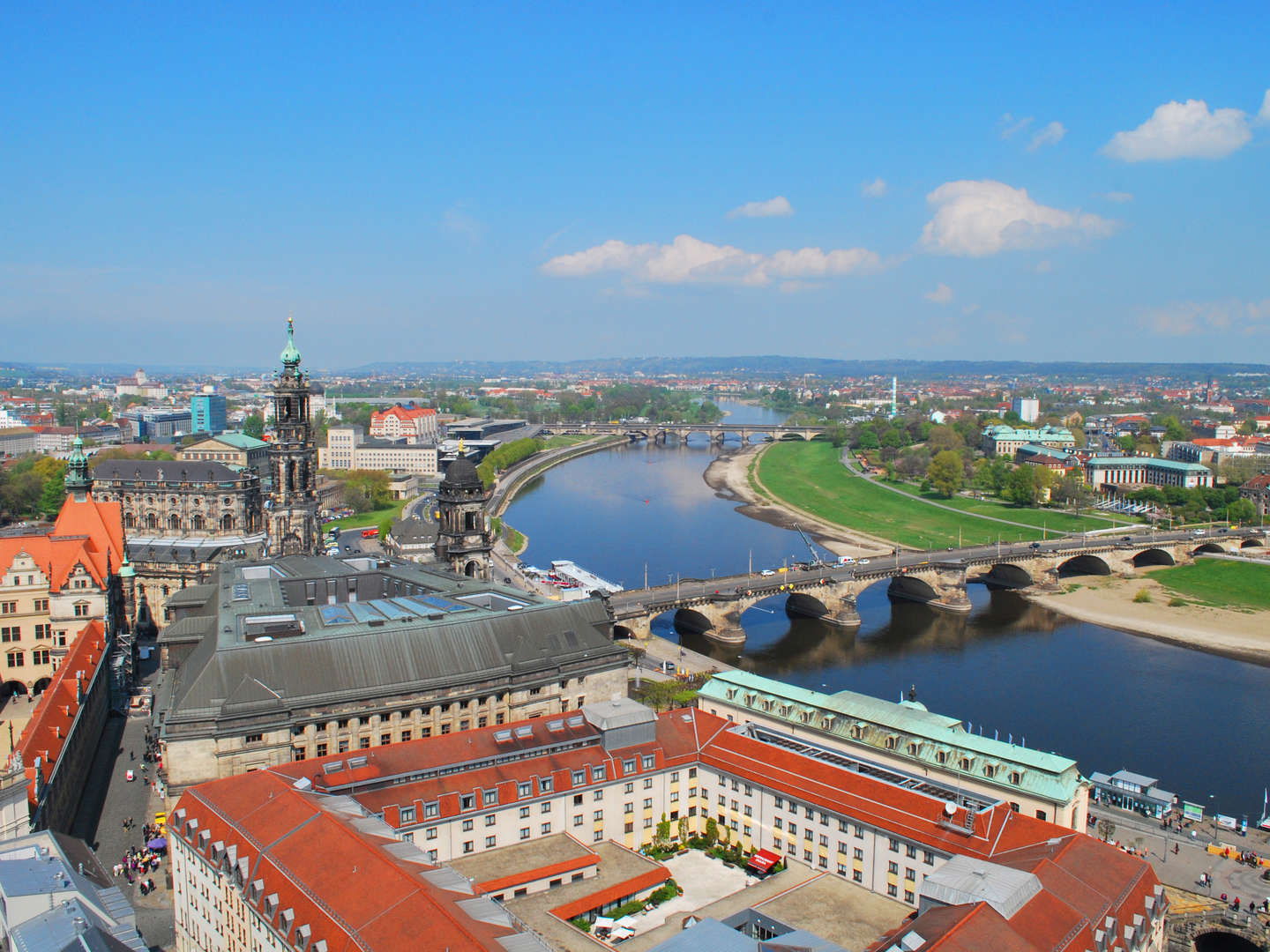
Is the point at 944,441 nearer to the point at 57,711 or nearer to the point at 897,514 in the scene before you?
the point at 897,514

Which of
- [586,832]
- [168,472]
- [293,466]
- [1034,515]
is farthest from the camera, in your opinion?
[1034,515]

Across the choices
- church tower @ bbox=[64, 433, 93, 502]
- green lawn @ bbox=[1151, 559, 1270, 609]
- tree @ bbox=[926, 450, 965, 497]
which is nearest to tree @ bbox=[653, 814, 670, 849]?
church tower @ bbox=[64, 433, 93, 502]

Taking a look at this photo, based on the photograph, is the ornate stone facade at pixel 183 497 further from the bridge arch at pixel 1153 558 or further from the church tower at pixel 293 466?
the bridge arch at pixel 1153 558

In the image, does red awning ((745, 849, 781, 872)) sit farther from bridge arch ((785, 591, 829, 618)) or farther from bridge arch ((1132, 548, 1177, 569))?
bridge arch ((1132, 548, 1177, 569))

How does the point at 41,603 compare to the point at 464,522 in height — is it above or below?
below

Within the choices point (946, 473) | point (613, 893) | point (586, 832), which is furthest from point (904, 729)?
point (946, 473)

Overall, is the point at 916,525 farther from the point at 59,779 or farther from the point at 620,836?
the point at 59,779

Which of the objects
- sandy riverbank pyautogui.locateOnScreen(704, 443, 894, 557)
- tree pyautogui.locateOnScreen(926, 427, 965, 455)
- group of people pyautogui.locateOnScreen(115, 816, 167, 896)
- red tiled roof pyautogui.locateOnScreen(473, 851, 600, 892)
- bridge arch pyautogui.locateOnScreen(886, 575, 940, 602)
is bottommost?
bridge arch pyautogui.locateOnScreen(886, 575, 940, 602)
